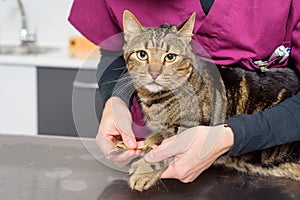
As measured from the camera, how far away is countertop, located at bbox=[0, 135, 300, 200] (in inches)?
33.2

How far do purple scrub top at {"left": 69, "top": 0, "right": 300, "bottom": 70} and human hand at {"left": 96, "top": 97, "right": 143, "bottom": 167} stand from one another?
12 centimetres

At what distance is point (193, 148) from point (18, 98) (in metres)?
1.30

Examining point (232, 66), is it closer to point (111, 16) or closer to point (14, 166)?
point (111, 16)

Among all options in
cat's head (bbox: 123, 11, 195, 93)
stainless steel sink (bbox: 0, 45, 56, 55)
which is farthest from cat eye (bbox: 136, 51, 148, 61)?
stainless steel sink (bbox: 0, 45, 56, 55)

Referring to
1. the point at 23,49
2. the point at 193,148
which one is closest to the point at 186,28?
the point at 193,148

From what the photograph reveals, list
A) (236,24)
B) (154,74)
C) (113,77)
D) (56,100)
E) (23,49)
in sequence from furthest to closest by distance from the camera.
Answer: (23,49), (56,100), (113,77), (236,24), (154,74)

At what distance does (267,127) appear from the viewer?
0.86 meters

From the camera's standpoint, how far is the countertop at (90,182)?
0.84 m

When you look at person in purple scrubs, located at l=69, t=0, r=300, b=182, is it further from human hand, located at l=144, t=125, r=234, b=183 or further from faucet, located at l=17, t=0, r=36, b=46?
faucet, located at l=17, t=0, r=36, b=46

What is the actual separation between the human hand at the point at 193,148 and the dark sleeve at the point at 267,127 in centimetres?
2

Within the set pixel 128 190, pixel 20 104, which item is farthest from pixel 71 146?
pixel 20 104

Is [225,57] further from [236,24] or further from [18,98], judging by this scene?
[18,98]

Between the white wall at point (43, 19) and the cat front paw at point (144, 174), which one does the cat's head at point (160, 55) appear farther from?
the white wall at point (43, 19)

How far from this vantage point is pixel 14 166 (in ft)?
3.10
